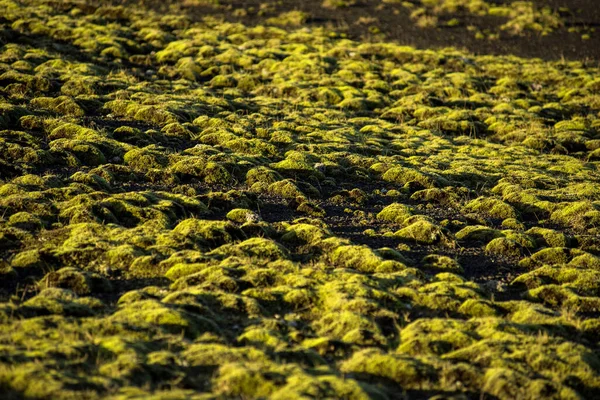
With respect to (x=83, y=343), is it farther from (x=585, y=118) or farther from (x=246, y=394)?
(x=585, y=118)

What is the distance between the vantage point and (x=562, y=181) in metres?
18.5

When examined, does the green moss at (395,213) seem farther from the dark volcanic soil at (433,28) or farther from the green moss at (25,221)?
the dark volcanic soil at (433,28)

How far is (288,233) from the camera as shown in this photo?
43.9ft

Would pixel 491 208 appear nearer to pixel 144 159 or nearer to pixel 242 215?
pixel 242 215

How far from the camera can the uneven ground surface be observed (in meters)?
8.22

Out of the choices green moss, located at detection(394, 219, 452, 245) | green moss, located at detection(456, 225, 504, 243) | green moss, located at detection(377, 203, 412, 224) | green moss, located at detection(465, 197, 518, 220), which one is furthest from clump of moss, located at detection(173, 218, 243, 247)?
green moss, located at detection(465, 197, 518, 220)

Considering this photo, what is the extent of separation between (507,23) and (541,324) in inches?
1559

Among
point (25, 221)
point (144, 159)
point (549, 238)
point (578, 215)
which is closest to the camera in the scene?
point (25, 221)

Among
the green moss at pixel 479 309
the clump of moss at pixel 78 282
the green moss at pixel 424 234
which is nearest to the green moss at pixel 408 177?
the green moss at pixel 424 234

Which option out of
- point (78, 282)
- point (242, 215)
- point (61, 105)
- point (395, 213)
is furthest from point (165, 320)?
point (61, 105)

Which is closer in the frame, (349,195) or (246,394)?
(246,394)

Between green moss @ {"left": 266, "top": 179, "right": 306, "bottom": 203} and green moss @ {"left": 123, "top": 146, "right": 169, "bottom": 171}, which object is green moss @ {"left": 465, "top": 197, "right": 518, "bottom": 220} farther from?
green moss @ {"left": 123, "top": 146, "right": 169, "bottom": 171}

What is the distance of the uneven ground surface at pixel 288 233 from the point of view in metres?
8.22

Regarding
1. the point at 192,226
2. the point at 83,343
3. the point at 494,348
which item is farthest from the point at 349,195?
the point at 83,343
